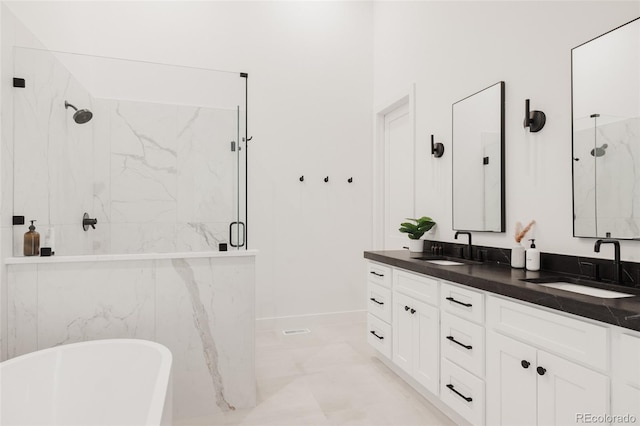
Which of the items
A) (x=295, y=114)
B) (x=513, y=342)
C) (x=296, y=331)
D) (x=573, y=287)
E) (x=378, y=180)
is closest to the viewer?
(x=513, y=342)

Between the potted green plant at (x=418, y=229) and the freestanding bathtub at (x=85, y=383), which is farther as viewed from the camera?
the potted green plant at (x=418, y=229)

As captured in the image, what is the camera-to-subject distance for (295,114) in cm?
418

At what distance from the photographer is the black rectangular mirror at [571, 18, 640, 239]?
176 cm

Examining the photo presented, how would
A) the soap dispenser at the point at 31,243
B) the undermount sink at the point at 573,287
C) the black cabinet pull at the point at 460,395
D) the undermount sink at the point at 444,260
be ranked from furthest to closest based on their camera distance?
the undermount sink at the point at 444,260
the soap dispenser at the point at 31,243
the black cabinet pull at the point at 460,395
the undermount sink at the point at 573,287

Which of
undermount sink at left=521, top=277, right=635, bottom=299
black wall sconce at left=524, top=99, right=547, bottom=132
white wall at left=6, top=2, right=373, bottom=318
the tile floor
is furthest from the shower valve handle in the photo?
black wall sconce at left=524, top=99, right=547, bottom=132

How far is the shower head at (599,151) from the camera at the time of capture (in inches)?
74.5

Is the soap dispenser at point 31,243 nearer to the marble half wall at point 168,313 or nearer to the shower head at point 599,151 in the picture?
the marble half wall at point 168,313

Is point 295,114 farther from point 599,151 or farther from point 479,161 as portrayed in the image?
point 599,151

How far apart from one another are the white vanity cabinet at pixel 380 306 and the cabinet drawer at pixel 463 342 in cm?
67

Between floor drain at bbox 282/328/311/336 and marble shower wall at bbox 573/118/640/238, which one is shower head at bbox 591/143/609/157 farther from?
floor drain at bbox 282/328/311/336

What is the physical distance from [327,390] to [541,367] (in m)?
1.47

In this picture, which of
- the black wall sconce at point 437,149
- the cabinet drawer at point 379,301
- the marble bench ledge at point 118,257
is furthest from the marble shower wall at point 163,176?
the black wall sconce at point 437,149

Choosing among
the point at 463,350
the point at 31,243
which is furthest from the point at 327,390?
the point at 31,243

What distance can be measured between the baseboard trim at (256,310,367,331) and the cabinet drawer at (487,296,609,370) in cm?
253
